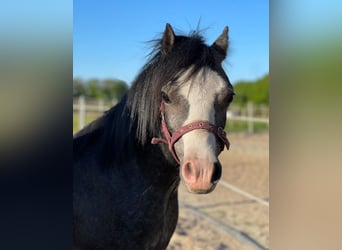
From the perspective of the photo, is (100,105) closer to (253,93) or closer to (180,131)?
(253,93)

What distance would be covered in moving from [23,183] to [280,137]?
595 millimetres

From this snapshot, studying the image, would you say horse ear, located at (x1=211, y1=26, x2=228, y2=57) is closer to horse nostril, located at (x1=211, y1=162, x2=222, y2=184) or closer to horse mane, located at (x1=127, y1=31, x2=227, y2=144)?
horse mane, located at (x1=127, y1=31, x2=227, y2=144)

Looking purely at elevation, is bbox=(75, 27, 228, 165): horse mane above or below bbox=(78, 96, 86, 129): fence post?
above

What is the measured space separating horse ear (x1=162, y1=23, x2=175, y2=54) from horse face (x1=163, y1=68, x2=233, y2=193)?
0.62 feet

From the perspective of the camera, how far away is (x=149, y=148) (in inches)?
60.3

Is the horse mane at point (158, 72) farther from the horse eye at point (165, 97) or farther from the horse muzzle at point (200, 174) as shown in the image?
the horse muzzle at point (200, 174)

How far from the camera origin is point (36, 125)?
72 centimetres

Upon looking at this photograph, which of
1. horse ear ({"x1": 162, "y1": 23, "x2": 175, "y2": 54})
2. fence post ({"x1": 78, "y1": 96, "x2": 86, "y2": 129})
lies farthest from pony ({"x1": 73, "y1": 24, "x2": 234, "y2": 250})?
fence post ({"x1": 78, "y1": 96, "x2": 86, "y2": 129})

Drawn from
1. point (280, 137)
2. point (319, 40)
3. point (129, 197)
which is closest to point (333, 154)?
point (280, 137)

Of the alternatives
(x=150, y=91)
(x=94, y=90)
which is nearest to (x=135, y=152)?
(x=150, y=91)

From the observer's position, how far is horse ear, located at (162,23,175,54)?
1479 mm

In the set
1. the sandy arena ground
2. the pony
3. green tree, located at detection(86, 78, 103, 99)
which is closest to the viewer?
the pony

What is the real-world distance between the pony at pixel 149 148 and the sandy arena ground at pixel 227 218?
1560 mm

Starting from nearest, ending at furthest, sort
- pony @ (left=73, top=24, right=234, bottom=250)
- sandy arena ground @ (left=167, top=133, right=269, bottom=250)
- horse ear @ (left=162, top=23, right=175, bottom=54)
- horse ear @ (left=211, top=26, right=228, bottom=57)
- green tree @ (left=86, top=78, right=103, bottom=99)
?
pony @ (left=73, top=24, right=234, bottom=250), horse ear @ (left=162, top=23, right=175, bottom=54), horse ear @ (left=211, top=26, right=228, bottom=57), sandy arena ground @ (left=167, top=133, right=269, bottom=250), green tree @ (left=86, top=78, right=103, bottom=99)
